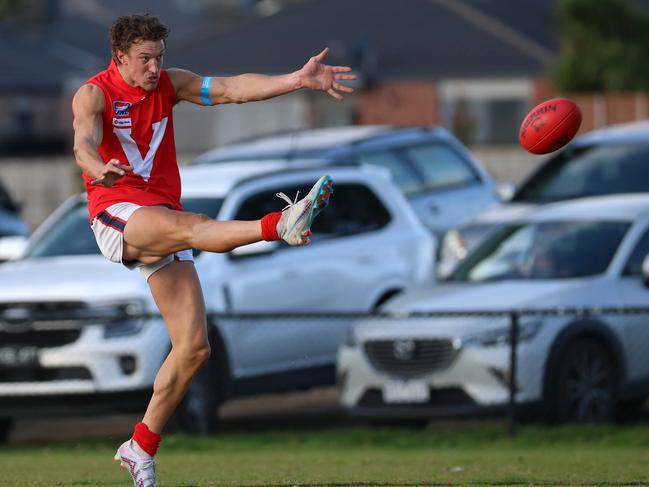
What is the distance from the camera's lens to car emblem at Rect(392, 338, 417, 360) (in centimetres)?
1297

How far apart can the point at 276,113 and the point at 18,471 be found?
143 feet

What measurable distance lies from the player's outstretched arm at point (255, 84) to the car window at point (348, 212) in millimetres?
6158

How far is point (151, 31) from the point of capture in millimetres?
7820

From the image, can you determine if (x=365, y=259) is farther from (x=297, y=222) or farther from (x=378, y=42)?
(x=378, y=42)

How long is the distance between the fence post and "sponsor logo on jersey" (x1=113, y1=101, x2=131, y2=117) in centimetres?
514

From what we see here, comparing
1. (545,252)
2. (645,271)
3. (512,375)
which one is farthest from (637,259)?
(512,375)

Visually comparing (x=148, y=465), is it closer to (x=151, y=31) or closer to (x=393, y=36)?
(x=151, y=31)

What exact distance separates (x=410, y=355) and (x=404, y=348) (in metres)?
0.07

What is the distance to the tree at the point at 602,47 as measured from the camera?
46.5 meters

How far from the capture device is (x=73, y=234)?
1430 centimetres

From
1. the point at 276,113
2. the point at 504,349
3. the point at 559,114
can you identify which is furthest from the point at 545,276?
the point at 276,113

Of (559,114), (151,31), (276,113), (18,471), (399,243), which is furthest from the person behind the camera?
(276,113)

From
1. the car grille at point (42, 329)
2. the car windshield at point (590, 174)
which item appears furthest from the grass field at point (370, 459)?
the car windshield at point (590, 174)

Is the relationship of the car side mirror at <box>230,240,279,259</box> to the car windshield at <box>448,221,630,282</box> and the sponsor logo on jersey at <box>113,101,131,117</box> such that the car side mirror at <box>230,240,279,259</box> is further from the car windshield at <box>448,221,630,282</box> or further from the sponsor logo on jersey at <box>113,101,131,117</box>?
the sponsor logo on jersey at <box>113,101,131,117</box>
